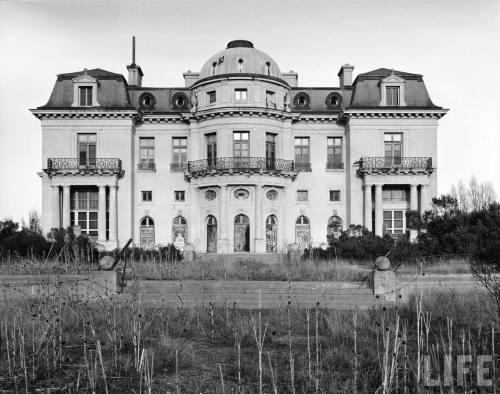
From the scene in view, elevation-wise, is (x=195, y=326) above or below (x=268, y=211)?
below

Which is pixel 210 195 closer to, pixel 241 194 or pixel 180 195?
pixel 241 194

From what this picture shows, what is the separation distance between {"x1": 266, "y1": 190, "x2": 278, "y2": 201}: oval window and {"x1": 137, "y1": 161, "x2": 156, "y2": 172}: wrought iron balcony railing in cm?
880

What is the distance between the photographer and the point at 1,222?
84.4ft

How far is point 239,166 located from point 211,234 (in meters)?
5.37

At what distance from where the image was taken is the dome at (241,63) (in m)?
34.2

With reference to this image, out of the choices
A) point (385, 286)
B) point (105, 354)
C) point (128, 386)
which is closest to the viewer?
point (128, 386)

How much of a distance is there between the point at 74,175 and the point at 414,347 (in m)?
30.4

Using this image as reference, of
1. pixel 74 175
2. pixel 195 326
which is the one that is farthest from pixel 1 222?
pixel 195 326

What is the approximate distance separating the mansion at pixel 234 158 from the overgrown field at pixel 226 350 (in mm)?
23418

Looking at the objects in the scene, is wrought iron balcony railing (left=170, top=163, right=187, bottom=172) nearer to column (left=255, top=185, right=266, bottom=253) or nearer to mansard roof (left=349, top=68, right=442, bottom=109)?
column (left=255, top=185, right=266, bottom=253)

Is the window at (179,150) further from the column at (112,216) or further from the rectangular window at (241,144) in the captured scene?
the column at (112,216)

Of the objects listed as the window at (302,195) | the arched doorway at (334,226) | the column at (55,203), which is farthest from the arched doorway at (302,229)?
the column at (55,203)

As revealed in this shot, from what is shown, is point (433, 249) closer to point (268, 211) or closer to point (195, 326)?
point (268, 211)

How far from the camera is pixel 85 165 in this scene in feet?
112
